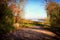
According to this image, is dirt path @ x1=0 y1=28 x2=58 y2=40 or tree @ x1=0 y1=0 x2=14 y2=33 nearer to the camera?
dirt path @ x1=0 y1=28 x2=58 y2=40

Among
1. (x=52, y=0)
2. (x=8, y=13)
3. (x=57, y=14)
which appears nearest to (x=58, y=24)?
(x=57, y=14)

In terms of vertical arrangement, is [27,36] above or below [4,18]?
below

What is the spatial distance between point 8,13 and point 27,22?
21.5 ft

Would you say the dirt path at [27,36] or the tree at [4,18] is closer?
the dirt path at [27,36]

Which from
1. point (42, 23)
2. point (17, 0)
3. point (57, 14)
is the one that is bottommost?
point (42, 23)

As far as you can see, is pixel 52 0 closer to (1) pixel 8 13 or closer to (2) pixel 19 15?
(2) pixel 19 15

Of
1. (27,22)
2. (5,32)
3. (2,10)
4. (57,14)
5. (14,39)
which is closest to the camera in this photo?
(14,39)

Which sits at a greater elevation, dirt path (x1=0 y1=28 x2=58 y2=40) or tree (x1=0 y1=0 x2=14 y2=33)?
tree (x1=0 y1=0 x2=14 y2=33)

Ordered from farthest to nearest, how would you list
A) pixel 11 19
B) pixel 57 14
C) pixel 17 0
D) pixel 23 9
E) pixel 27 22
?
pixel 27 22 → pixel 23 9 → pixel 17 0 → pixel 57 14 → pixel 11 19

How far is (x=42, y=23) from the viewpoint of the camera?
16.5 meters

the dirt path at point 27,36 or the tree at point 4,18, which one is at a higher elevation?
the tree at point 4,18

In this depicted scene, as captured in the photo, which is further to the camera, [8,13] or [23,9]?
[23,9]

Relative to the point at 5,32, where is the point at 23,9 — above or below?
above

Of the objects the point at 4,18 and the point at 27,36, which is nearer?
the point at 27,36
